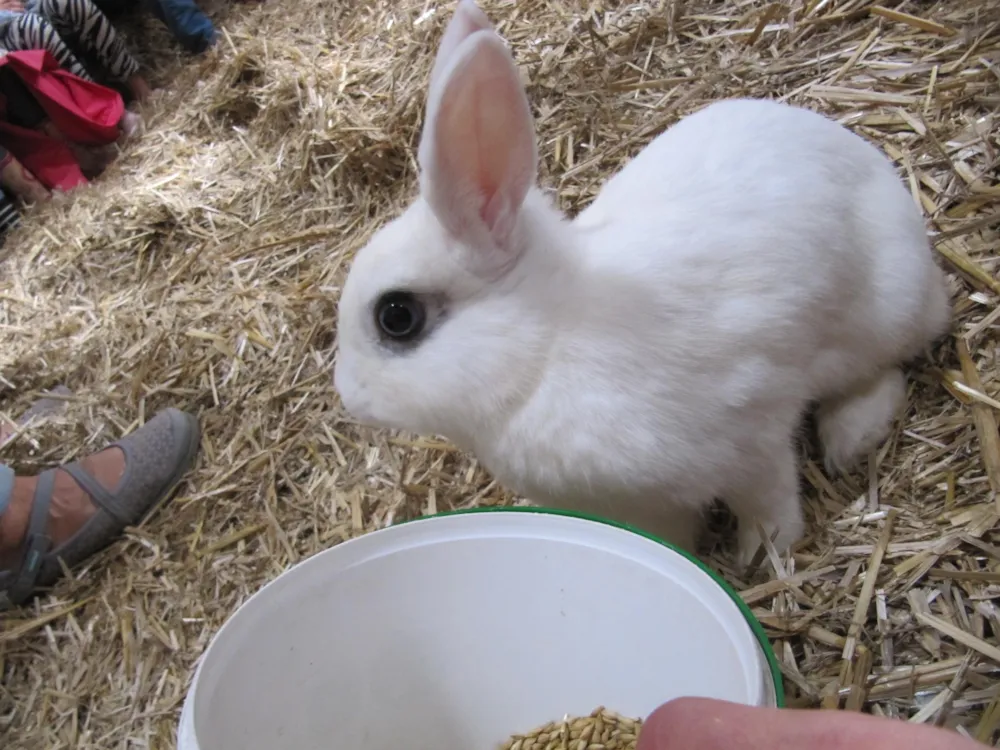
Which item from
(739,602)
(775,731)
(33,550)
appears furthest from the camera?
(33,550)

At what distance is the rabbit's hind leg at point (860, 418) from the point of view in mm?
1699

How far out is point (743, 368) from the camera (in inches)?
58.4

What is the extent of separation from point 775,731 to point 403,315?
2.95 ft

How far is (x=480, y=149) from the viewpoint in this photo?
4.42ft

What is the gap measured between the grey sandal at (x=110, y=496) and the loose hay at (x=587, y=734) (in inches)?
54.5

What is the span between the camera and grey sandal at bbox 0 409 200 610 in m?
2.28

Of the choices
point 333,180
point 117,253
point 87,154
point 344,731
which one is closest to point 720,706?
point 344,731

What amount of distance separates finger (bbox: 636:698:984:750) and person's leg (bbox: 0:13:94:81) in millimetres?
4475

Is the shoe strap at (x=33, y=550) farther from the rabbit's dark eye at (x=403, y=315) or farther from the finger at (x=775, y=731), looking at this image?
the finger at (x=775, y=731)

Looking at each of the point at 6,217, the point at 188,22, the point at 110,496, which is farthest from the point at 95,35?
the point at 110,496

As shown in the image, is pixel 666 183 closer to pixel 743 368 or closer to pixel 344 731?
pixel 743 368

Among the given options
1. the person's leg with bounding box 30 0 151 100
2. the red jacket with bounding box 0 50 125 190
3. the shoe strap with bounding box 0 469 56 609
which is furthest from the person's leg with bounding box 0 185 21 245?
the shoe strap with bounding box 0 469 56 609

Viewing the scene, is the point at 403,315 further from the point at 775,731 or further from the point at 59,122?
the point at 59,122

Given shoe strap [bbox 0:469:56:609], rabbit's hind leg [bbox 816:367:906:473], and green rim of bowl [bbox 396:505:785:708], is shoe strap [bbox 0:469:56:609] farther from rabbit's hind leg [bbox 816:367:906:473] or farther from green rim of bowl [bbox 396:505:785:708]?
rabbit's hind leg [bbox 816:367:906:473]
